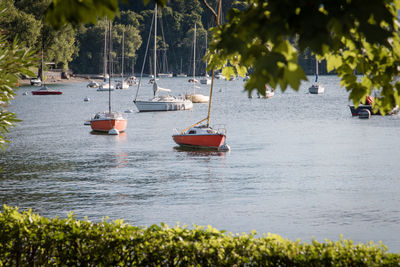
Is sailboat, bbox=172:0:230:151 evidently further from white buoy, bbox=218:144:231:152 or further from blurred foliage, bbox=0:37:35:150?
blurred foliage, bbox=0:37:35:150

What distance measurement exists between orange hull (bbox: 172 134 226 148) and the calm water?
0.98 metres

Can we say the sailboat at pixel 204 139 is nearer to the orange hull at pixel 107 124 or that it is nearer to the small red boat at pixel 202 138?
the small red boat at pixel 202 138

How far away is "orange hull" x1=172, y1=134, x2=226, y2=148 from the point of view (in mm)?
A: 47219

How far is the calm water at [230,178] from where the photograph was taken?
26188 millimetres

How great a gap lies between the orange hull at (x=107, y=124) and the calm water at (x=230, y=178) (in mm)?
1016

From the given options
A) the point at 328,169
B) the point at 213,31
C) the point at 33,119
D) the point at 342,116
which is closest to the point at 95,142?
the point at 328,169

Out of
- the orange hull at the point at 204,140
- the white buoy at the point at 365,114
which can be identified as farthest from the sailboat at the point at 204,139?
the white buoy at the point at 365,114

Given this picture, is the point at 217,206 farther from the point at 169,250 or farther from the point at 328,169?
the point at 169,250

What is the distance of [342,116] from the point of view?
81.8 m

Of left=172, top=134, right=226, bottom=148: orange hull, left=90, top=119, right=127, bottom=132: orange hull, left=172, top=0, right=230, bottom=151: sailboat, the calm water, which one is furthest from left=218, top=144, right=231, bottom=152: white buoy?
left=90, top=119, right=127, bottom=132: orange hull

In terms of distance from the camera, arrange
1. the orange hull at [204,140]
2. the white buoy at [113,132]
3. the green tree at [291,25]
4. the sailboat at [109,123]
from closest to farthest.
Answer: the green tree at [291,25]
the orange hull at [204,140]
the white buoy at [113,132]
the sailboat at [109,123]

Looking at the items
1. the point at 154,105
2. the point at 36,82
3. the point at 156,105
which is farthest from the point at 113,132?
the point at 36,82

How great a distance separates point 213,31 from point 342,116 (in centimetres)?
7615

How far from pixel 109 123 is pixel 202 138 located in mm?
15264
